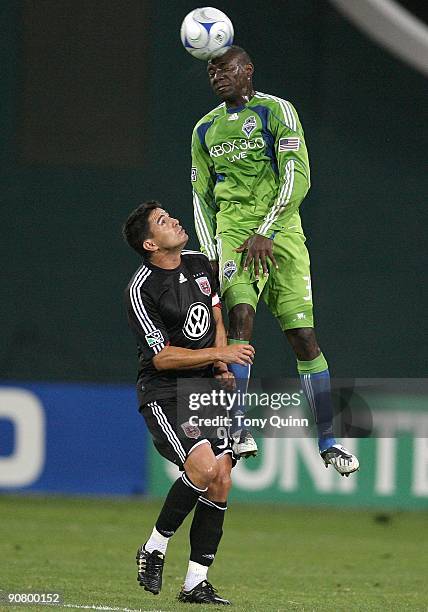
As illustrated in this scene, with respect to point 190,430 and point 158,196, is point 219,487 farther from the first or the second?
point 158,196

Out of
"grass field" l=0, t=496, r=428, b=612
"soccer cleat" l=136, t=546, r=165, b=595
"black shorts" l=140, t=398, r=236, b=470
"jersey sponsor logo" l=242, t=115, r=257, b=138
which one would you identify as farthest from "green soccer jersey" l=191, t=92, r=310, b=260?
"grass field" l=0, t=496, r=428, b=612

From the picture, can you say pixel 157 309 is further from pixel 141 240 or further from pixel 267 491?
pixel 267 491

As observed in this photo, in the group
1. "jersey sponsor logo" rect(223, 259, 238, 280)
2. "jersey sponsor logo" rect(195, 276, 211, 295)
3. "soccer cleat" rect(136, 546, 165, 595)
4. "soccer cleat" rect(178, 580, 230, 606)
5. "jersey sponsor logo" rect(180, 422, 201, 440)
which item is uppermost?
"jersey sponsor logo" rect(223, 259, 238, 280)

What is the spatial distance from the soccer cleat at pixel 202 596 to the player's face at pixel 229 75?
2.49 meters

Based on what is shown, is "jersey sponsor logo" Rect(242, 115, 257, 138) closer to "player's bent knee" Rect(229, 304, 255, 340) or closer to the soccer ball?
the soccer ball

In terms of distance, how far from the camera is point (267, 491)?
479 inches

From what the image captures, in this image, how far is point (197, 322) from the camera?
743cm

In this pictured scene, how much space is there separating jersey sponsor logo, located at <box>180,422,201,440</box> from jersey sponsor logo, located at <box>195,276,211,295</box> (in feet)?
2.24

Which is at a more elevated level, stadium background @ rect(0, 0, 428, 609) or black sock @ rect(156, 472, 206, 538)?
stadium background @ rect(0, 0, 428, 609)

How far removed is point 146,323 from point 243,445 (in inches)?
30.6

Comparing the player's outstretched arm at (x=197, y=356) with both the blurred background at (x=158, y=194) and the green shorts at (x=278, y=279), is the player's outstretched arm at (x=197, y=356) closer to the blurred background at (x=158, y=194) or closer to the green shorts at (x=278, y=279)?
the green shorts at (x=278, y=279)

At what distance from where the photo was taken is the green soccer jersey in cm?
747

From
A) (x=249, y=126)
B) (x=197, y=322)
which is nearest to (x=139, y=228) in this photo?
(x=197, y=322)

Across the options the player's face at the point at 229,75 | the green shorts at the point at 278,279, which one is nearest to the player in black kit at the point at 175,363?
the green shorts at the point at 278,279
